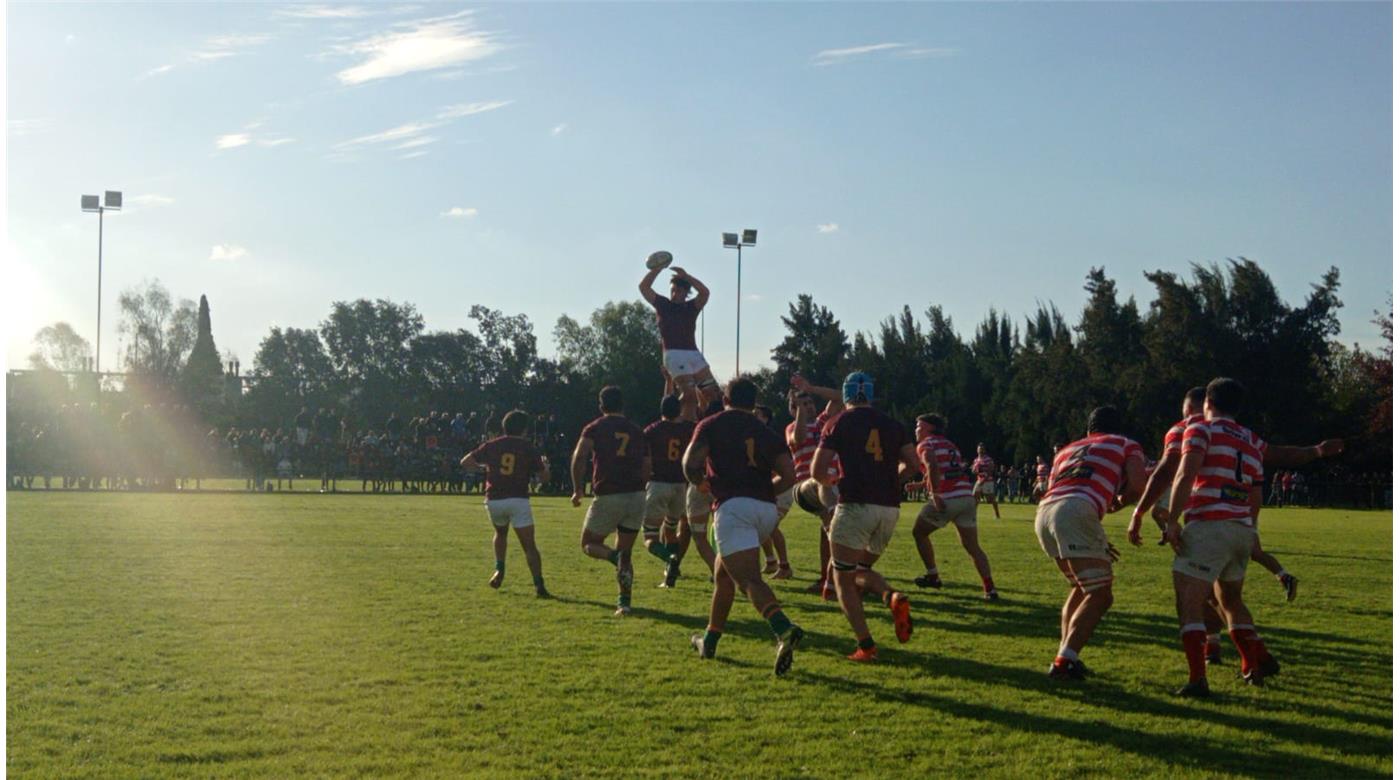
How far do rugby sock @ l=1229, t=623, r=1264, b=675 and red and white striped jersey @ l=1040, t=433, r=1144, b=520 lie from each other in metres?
1.17

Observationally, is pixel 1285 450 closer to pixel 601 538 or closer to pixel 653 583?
pixel 601 538

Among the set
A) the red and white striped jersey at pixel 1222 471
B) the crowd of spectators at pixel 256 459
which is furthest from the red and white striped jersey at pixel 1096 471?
the crowd of spectators at pixel 256 459

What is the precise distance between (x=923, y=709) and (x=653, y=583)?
273 inches

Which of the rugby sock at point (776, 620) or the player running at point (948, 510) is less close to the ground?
the player running at point (948, 510)

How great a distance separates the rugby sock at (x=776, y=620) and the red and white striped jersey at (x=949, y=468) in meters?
5.08

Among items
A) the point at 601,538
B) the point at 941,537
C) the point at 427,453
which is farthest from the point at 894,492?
the point at 427,453

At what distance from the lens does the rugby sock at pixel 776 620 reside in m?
9.05

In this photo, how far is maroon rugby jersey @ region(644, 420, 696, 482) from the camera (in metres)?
13.4

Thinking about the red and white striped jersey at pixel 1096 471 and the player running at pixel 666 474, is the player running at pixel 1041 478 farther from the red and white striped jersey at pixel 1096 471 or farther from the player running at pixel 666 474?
the red and white striped jersey at pixel 1096 471

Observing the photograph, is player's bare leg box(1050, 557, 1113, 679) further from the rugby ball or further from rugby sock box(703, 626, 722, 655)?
the rugby ball

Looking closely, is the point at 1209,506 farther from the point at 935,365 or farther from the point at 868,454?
the point at 935,365

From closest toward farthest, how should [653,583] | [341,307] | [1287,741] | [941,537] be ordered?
1. [1287,741]
2. [653,583]
3. [941,537]
4. [341,307]

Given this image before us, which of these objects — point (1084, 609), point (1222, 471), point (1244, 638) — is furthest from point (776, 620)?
point (1244, 638)

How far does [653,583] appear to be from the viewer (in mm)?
14805
